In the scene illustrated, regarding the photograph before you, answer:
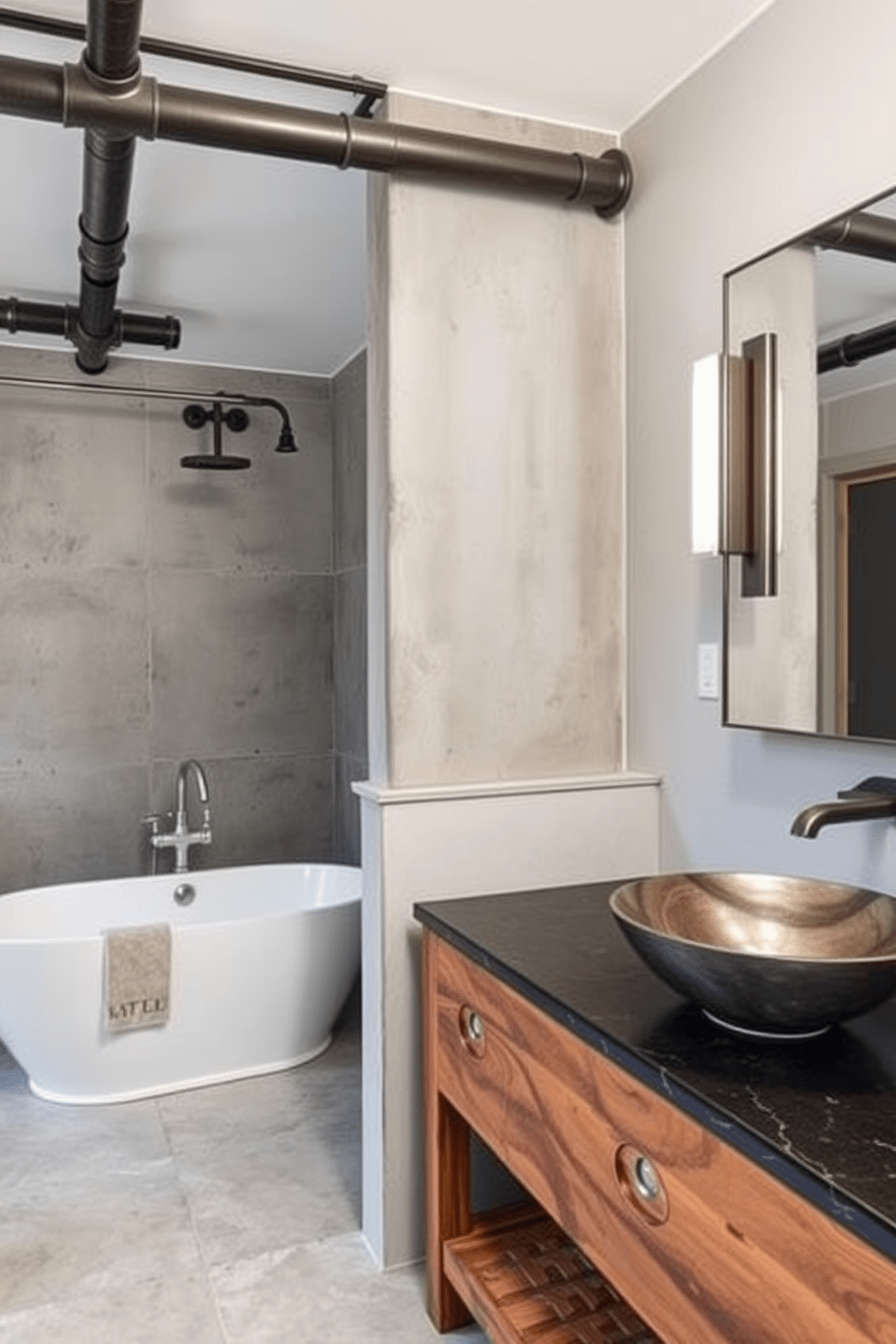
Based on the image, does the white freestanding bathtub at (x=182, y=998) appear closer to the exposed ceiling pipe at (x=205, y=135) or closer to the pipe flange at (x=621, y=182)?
the exposed ceiling pipe at (x=205, y=135)

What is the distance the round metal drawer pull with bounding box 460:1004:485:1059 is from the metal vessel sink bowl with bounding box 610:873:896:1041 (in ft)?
1.34

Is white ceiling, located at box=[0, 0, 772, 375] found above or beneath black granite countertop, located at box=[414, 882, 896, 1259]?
above

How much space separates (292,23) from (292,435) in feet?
7.69

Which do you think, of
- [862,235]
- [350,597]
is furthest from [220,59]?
[350,597]

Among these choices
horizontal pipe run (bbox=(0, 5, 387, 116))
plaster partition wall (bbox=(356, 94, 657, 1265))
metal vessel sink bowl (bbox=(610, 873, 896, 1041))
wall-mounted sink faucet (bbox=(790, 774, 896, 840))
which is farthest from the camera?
plaster partition wall (bbox=(356, 94, 657, 1265))

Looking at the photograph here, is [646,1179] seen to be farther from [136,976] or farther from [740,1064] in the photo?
[136,976]

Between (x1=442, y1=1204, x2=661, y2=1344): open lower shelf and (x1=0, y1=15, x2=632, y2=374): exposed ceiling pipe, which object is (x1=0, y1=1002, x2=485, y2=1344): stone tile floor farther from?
(x1=0, y1=15, x2=632, y2=374): exposed ceiling pipe

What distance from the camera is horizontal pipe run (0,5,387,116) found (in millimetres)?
1835

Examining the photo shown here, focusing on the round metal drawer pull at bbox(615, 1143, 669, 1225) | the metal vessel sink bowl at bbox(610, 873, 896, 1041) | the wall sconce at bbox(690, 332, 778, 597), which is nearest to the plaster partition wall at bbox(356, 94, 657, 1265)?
the wall sconce at bbox(690, 332, 778, 597)

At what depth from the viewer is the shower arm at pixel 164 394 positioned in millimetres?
3709

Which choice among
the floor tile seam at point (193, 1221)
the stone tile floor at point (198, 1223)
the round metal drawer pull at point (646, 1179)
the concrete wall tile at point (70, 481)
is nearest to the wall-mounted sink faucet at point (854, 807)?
the round metal drawer pull at point (646, 1179)

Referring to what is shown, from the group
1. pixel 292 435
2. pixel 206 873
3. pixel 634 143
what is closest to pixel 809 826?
pixel 634 143

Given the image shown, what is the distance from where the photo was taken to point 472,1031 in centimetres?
175

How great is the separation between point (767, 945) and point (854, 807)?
0.25 meters
